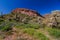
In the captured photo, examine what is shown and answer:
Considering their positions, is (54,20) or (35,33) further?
(54,20)

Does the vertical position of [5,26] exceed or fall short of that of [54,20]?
it falls short

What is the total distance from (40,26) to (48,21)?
6.22 ft

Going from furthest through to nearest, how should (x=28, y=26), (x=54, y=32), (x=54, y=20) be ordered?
1. (x=54, y=20)
2. (x=28, y=26)
3. (x=54, y=32)

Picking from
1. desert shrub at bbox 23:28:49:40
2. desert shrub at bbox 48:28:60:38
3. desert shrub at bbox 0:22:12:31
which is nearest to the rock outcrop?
desert shrub at bbox 48:28:60:38

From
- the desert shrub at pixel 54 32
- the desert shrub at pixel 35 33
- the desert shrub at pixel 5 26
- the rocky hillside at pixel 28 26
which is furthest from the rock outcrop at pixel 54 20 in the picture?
the desert shrub at pixel 5 26

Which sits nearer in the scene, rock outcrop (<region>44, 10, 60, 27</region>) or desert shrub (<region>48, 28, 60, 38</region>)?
desert shrub (<region>48, 28, 60, 38</region>)

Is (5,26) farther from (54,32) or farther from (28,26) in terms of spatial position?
(54,32)

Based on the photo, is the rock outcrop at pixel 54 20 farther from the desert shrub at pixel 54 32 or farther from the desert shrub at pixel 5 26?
the desert shrub at pixel 5 26

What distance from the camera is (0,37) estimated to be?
2730 centimetres

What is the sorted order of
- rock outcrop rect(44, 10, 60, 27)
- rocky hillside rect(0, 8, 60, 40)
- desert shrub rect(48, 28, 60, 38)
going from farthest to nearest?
rock outcrop rect(44, 10, 60, 27)
desert shrub rect(48, 28, 60, 38)
rocky hillside rect(0, 8, 60, 40)

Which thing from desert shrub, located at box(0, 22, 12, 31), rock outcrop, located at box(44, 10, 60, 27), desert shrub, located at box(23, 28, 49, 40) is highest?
rock outcrop, located at box(44, 10, 60, 27)

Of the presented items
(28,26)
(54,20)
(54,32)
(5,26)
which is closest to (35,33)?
(54,32)

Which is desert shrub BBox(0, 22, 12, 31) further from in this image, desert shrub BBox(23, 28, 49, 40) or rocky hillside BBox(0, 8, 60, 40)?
desert shrub BBox(23, 28, 49, 40)

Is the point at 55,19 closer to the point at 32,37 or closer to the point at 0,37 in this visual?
the point at 32,37
